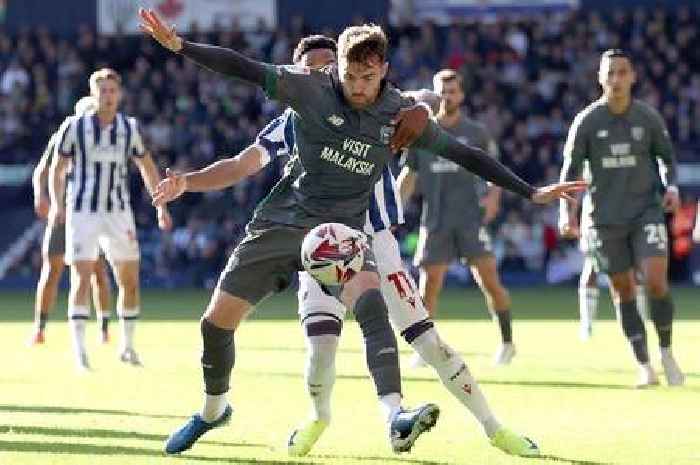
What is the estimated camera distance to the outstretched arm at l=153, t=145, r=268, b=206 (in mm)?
8016

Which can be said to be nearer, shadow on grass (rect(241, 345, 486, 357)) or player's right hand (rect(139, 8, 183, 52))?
player's right hand (rect(139, 8, 183, 52))

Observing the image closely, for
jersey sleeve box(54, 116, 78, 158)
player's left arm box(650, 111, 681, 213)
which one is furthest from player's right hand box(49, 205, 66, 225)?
player's left arm box(650, 111, 681, 213)

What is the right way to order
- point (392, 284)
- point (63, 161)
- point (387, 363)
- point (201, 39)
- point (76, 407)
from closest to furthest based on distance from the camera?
point (387, 363), point (392, 284), point (76, 407), point (63, 161), point (201, 39)

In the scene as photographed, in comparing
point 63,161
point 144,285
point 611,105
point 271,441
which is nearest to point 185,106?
point 144,285

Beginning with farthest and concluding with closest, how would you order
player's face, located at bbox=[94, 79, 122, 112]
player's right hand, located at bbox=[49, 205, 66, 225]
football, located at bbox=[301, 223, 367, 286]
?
player's right hand, located at bbox=[49, 205, 66, 225] → player's face, located at bbox=[94, 79, 122, 112] → football, located at bbox=[301, 223, 367, 286]

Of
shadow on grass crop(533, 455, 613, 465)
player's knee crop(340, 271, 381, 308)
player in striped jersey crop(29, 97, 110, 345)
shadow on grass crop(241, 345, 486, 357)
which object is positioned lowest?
shadow on grass crop(241, 345, 486, 357)

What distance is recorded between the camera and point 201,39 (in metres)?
34.8

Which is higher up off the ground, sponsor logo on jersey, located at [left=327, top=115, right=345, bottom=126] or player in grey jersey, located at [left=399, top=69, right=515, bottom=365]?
sponsor logo on jersey, located at [left=327, top=115, right=345, bottom=126]

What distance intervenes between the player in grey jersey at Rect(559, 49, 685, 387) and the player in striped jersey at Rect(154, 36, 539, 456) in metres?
3.49

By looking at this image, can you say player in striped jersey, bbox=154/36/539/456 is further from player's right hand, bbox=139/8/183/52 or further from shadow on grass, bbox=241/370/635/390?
shadow on grass, bbox=241/370/635/390

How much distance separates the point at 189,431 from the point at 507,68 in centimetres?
2542

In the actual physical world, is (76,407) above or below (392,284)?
below

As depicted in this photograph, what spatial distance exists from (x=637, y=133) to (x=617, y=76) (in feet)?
1.51

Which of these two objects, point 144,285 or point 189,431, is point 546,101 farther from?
point 189,431
